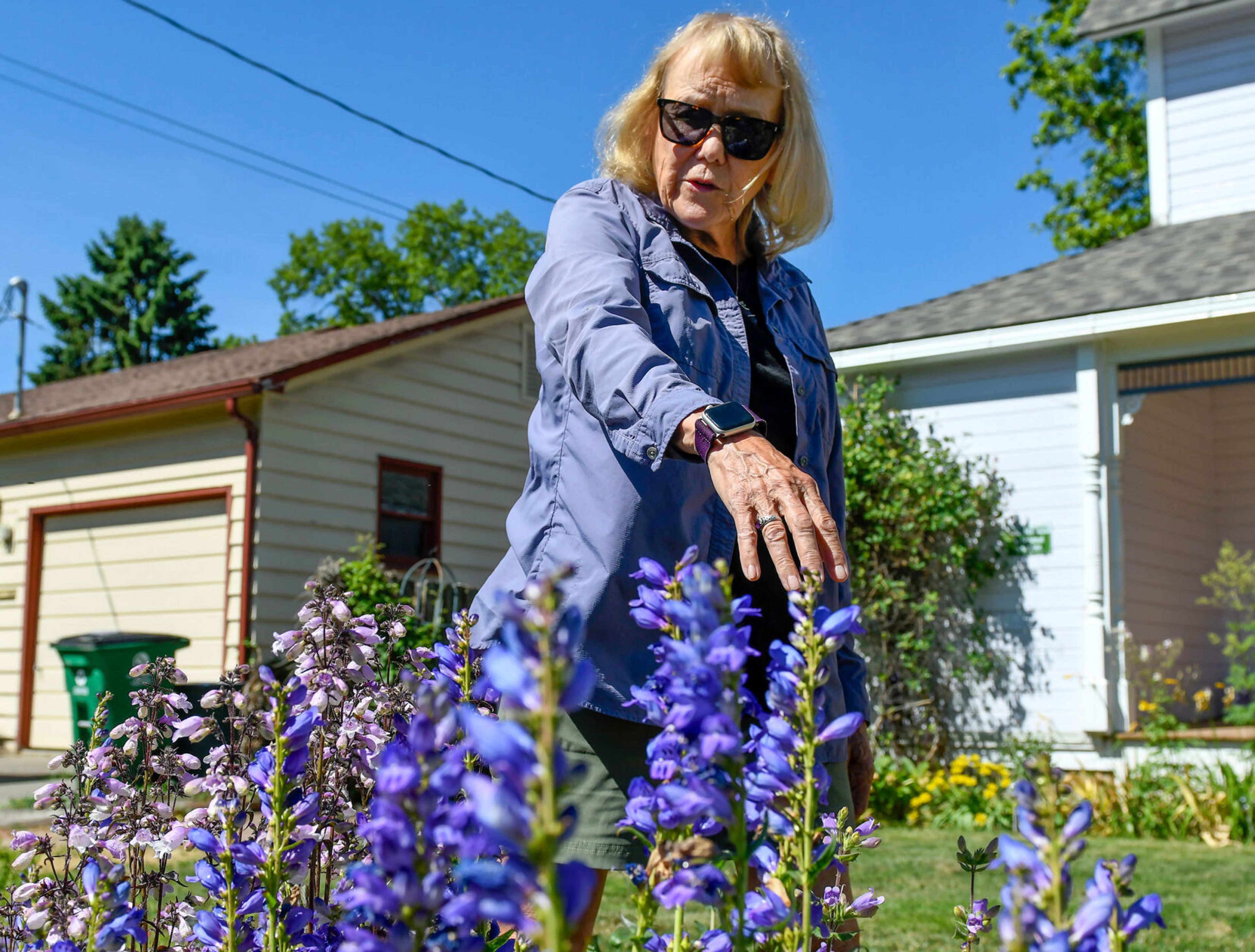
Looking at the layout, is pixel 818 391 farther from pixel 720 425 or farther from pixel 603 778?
pixel 720 425

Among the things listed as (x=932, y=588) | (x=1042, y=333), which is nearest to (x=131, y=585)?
(x=932, y=588)

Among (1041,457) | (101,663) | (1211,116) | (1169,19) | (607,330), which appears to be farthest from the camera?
(1169,19)

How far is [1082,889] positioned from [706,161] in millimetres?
4659

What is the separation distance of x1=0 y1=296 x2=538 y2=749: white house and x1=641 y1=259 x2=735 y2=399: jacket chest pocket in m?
8.50

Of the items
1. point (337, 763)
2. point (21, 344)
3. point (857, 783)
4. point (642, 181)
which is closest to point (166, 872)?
point (337, 763)

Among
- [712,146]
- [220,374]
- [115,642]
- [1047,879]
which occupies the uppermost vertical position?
[220,374]

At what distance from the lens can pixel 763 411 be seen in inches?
86.4

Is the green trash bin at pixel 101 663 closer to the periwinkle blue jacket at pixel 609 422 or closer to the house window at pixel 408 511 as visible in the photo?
the house window at pixel 408 511

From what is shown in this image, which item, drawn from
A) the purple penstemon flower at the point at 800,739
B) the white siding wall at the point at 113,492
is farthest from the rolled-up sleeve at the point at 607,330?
the white siding wall at the point at 113,492

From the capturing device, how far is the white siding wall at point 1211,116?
1073 cm

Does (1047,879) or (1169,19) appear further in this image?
(1169,19)

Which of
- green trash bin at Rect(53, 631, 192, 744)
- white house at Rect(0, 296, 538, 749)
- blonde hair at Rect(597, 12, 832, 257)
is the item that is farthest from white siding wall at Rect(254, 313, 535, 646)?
blonde hair at Rect(597, 12, 832, 257)

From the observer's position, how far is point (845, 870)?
175cm

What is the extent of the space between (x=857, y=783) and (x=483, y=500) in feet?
34.7
